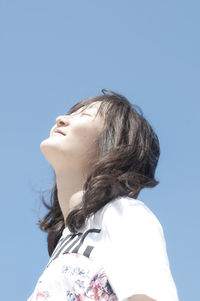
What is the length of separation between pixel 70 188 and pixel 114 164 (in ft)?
1.02

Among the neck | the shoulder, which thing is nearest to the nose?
the neck

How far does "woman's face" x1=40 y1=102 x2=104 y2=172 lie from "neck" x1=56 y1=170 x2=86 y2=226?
0.17 feet

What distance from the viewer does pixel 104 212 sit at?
3076 mm

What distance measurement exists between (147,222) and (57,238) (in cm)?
101

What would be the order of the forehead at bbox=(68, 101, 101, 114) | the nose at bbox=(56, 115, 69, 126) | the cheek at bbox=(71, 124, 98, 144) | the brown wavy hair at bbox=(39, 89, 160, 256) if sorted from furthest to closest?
the forehead at bbox=(68, 101, 101, 114) < the nose at bbox=(56, 115, 69, 126) < the cheek at bbox=(71, 124, 98, 144) < the brown wavy hair at bbox=(39, 89, 160, 256)

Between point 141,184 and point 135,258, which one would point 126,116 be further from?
point 135,258

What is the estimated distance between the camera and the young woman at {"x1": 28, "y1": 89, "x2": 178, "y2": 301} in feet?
8.88

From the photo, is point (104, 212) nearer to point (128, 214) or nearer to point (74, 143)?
point (128, 214)

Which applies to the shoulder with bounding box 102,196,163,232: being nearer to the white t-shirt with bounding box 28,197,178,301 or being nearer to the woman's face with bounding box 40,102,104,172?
the white t-shirt with bounding box 28,197,178,301

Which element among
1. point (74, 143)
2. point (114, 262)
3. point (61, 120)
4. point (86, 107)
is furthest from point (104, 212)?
point (86, 107)

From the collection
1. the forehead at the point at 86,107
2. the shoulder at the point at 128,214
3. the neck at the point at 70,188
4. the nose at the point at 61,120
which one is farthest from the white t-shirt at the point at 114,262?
the forehead at the point at 86,107

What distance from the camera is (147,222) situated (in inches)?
114

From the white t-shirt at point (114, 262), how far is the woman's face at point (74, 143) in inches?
17.3

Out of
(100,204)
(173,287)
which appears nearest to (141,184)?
(100,204)
